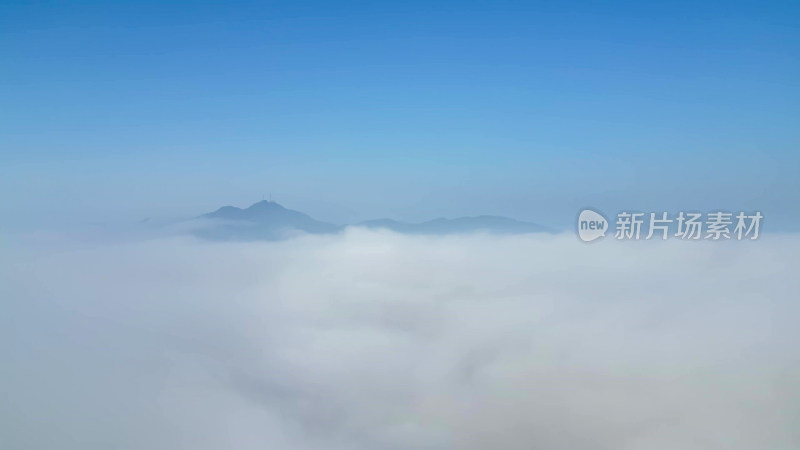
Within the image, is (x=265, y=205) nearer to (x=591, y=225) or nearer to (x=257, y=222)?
(x=257, y=222)

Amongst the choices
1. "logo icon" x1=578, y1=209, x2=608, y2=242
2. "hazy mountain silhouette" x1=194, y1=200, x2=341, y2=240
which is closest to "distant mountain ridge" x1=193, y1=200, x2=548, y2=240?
"hazy mountain silhouette" x1=194, y1=200, x2=341, y2=240

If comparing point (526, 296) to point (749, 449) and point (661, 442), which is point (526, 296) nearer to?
point (661, 442)

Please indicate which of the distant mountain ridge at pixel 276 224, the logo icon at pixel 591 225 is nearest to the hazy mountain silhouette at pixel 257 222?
the distant mountain ridge at pixel 276 224

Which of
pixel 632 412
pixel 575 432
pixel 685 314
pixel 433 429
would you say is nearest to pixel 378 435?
pixel 433 429

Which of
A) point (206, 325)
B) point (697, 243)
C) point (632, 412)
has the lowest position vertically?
point (632, 412)

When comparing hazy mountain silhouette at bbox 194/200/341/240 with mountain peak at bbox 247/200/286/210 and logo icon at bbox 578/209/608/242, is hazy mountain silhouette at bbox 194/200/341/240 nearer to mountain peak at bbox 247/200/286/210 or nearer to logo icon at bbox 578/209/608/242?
mountain peak at bbox 247/200/286/210
